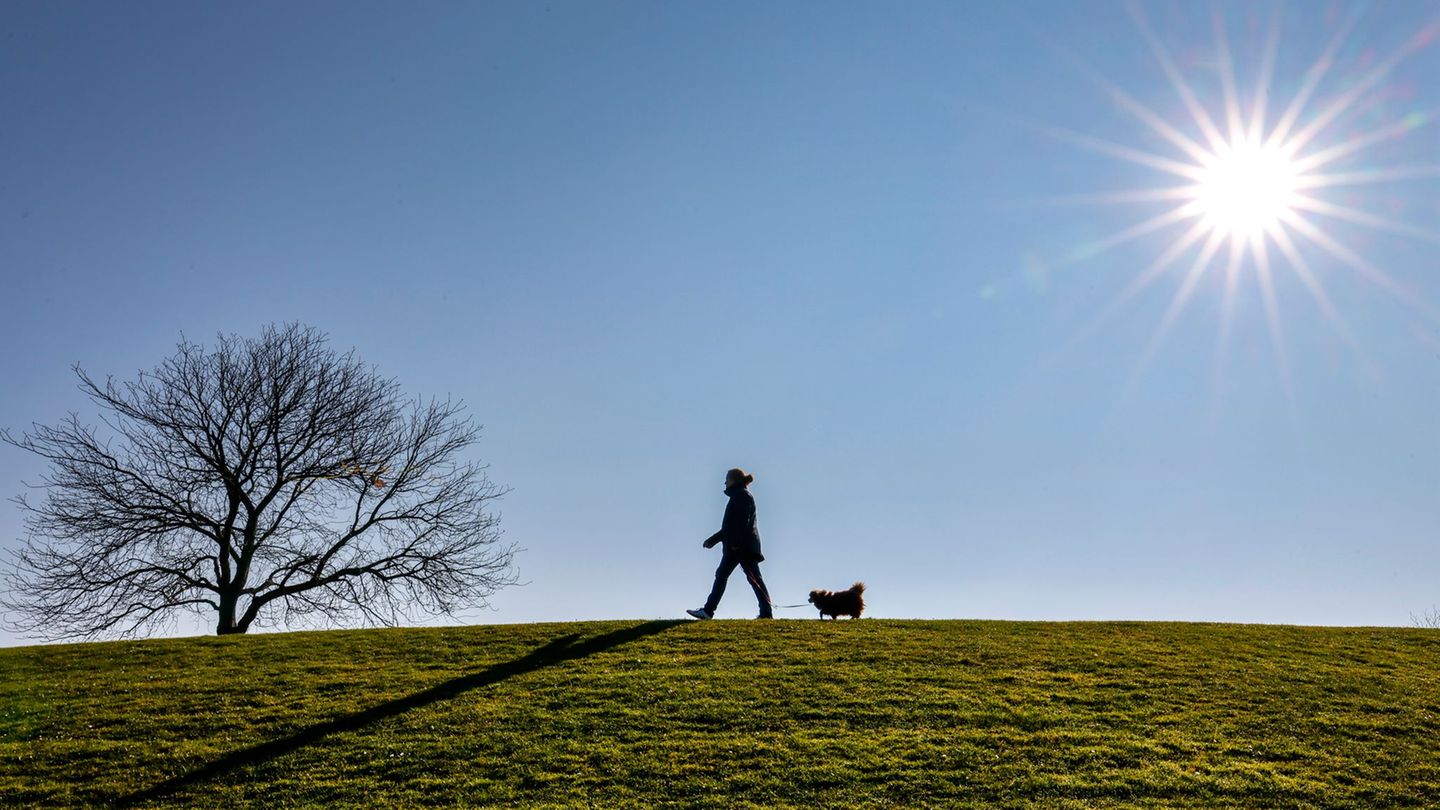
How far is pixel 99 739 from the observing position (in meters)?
13.2

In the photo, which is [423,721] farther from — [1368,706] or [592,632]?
[1368,706]

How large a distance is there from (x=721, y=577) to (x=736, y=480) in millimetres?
2053

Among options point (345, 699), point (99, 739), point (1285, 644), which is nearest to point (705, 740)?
point (345, 699)

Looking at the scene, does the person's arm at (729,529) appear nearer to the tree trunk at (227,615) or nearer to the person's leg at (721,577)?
the person's leg at (721,577)

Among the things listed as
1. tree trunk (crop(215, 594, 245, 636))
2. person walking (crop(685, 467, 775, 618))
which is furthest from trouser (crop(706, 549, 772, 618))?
tree trunk (crop(215, 594, 245, 636))

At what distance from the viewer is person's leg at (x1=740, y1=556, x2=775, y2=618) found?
1928 centimetres

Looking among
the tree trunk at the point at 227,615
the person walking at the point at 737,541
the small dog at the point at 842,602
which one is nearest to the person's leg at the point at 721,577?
the person walking at the point at 737,541

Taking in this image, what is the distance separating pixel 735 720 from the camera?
42.7ft

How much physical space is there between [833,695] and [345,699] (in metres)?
7.62

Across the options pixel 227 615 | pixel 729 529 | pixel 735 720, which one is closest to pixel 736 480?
pixel 729 529

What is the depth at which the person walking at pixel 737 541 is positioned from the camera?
19.0 metres

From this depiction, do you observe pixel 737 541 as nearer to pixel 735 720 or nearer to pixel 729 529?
pixel 729 529

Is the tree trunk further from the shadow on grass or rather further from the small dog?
the small dog

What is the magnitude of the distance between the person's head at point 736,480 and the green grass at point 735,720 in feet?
9.51
